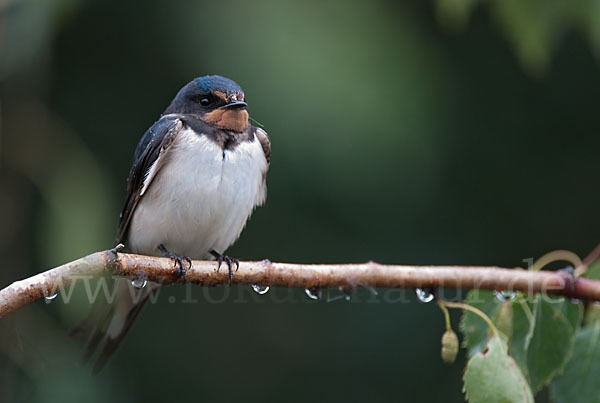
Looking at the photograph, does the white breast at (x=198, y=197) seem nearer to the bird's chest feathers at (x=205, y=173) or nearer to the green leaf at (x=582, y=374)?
the bird's chest feathers at (x=205, y=173)

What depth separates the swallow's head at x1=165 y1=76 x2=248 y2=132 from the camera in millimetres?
2719

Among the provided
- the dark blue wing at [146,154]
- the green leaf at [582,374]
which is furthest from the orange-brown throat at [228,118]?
the green leaf at [582,374]

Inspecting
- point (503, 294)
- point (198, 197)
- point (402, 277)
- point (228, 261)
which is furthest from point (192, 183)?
point (503, 294)

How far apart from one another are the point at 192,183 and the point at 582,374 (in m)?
1.37

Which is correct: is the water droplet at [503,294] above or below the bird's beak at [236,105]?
below

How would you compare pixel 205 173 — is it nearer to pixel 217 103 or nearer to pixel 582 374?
pixel 217 103

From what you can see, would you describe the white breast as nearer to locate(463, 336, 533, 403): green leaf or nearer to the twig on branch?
the twig on branch

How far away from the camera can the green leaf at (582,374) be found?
5.74 feet

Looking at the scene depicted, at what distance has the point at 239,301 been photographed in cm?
461

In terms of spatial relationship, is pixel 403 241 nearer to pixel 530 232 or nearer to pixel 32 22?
pixel 530 232

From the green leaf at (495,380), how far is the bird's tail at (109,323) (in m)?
1.49

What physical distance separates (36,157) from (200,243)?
800 millimetres

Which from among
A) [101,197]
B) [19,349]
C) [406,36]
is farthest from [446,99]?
[19,349]

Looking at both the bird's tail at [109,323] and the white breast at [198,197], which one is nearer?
the white breast at [198,197]
